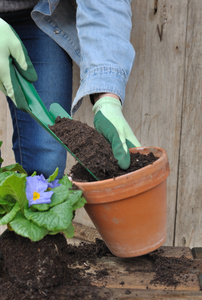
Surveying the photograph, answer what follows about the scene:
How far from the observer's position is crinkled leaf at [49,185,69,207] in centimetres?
96

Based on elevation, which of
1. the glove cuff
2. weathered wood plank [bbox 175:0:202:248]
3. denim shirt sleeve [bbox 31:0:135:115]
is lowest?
weathered wood plank [bbox 175:0:202:248]

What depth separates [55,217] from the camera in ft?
3.01

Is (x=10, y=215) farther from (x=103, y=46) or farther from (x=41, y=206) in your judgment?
(x=103, y=46)

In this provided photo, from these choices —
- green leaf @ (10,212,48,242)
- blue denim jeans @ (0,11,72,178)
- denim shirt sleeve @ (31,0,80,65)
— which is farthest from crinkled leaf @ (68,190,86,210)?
denim shirt sleeve @ (31,0,80,65)

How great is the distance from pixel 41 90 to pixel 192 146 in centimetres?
87

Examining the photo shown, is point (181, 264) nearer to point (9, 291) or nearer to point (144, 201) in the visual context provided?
point (144, 201)

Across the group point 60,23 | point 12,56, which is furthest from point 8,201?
point 60,23

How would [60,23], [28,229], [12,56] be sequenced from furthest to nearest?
[60,23] → [12,56] → [28,229]

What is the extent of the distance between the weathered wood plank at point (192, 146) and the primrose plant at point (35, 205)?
3.55 feet

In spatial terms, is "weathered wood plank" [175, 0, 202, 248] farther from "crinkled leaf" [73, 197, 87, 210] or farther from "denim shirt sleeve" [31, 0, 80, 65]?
"crinkled leaf" [73, 197, 87, 210]

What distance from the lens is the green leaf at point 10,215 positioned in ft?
3.03

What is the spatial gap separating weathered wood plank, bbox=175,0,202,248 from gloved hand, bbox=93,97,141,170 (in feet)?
2.22

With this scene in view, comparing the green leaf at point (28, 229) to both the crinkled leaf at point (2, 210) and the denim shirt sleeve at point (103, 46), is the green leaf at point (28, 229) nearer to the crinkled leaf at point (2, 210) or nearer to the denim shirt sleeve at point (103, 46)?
the crinkled leaf at point (2, 210)

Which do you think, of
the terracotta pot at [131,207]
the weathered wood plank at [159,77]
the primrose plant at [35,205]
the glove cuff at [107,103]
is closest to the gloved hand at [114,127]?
the glove cuff at [107,103]
